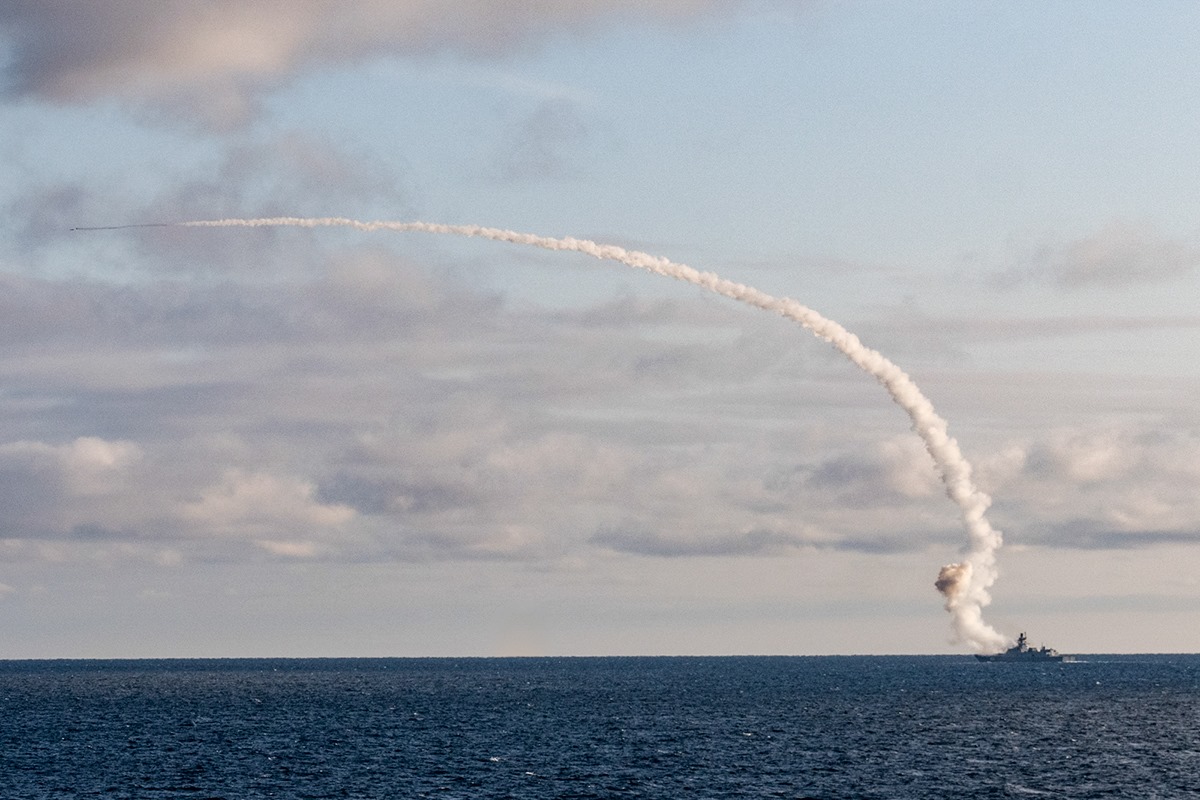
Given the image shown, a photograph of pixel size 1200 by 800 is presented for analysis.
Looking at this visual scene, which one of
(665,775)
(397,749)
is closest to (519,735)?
(397,749)

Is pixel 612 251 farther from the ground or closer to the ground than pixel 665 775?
farther from the ground

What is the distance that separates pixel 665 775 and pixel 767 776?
934 cm

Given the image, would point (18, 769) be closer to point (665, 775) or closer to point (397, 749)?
point (397, 749)

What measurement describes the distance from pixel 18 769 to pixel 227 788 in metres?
32.8

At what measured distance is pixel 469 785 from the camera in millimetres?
136000

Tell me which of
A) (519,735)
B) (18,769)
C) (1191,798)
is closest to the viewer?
(1191,798)

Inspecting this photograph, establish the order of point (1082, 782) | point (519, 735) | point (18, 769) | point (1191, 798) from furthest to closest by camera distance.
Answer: point (519, 735) < point (18, 769) < point (1082, 782) < point (1191, 798)

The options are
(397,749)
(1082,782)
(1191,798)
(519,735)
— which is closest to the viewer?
(1191,798)

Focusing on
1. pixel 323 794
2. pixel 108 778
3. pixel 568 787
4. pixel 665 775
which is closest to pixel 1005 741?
pixel 665 775

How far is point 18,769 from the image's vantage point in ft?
509

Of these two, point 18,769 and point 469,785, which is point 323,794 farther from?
point 18,769

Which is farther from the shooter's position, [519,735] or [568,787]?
[519,735]

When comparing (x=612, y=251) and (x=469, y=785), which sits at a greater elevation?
(x=612, y=251)

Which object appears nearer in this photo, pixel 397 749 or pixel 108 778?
pixel 108 778
